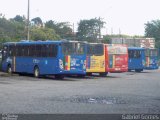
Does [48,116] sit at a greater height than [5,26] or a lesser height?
lesser

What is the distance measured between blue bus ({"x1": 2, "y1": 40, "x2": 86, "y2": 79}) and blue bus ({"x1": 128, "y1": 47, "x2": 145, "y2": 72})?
13.6 meters

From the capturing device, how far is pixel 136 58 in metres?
45.2

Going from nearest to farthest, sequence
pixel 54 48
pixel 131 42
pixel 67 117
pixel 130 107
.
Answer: pixel 67 117, pixel 130 107, pixel 54 48, pixel 131 42

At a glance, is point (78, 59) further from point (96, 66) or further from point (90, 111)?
point (90, 111)

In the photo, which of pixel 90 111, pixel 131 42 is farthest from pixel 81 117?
pixel 131 42

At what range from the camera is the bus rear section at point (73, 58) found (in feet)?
100

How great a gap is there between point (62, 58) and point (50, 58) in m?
0.92

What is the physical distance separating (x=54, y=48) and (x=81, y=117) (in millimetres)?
18881

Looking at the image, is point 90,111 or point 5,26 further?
point 5,26

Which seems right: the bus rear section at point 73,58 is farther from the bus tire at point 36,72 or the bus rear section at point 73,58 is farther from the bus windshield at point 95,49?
the bus tire at point 36,72

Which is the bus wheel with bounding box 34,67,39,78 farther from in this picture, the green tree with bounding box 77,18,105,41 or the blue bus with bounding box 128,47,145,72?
the green tree with bounding box 77,18,105,41

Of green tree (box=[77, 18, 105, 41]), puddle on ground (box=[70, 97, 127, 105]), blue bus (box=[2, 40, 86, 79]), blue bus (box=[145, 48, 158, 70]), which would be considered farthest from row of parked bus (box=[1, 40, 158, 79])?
green tree (box=[77, 18, 105, 41])

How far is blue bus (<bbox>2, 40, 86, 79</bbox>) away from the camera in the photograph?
100.0 ft

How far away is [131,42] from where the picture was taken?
79125 millimetres
